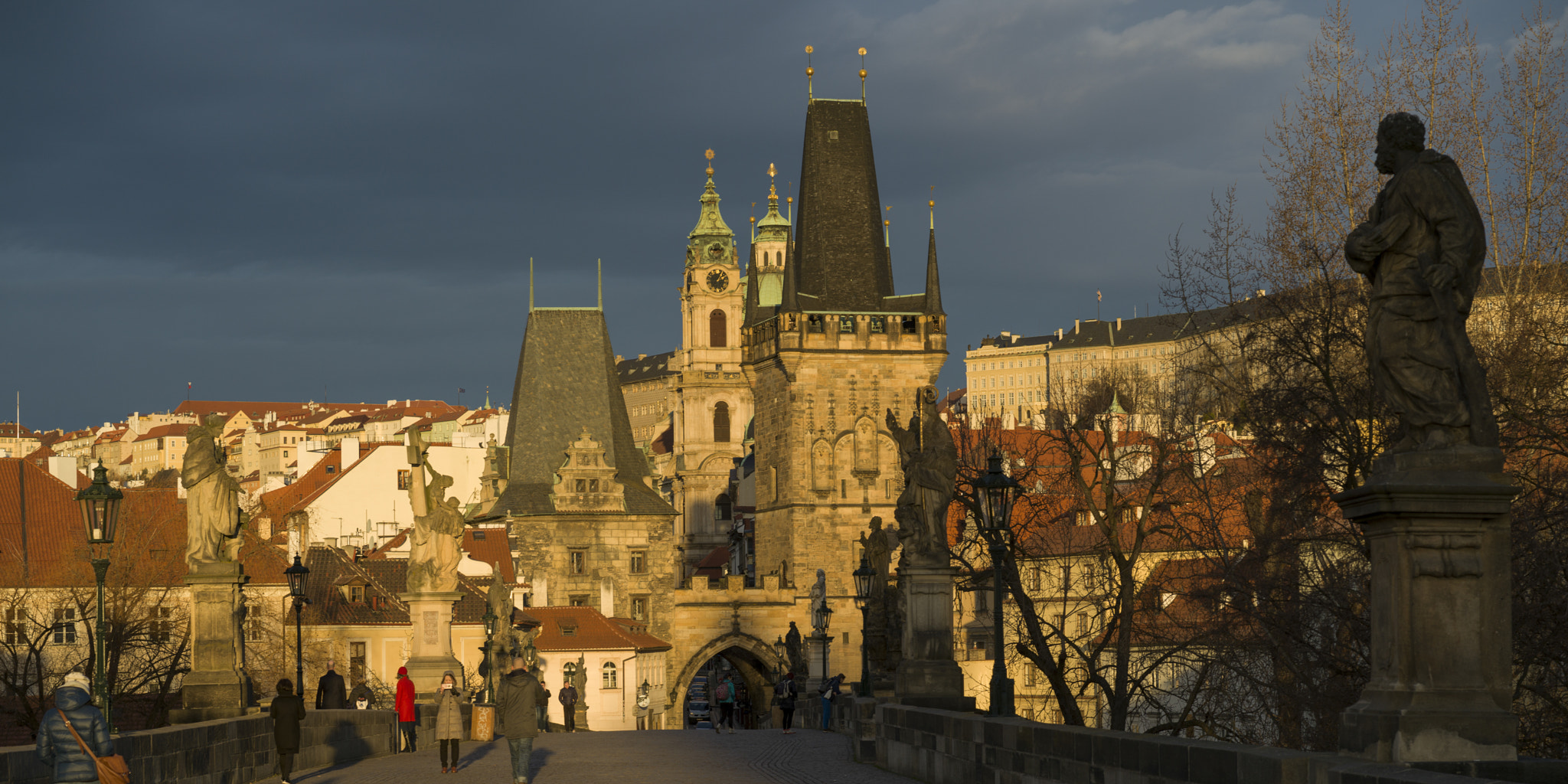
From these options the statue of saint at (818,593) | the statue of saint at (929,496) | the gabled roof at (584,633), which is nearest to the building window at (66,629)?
the gabled roof at (584,633)

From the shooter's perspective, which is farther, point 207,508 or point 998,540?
point 998,540

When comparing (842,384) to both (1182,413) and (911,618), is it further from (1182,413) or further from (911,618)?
(911,618)

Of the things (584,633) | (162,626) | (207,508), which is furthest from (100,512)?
(584,633)

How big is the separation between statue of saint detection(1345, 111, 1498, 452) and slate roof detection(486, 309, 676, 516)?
6815cm

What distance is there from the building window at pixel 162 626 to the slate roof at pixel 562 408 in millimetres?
27405

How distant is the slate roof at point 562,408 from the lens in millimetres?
77688

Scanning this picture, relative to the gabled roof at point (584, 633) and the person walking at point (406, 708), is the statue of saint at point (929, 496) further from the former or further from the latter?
the gabled roof at point (584, 633)

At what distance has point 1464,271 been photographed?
26.8 ft

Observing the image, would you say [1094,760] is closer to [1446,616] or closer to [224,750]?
Answer: [1446,616]

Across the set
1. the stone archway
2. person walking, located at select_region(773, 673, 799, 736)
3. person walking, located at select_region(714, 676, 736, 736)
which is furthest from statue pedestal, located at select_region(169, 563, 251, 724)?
the stone archway

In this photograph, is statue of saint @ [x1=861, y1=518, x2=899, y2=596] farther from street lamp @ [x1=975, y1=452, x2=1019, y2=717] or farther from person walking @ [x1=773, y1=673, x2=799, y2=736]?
street lamp @ [x1=975, y1=452, x2=1019, y2=717]

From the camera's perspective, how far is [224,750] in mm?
15289

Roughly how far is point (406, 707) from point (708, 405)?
95.8 metres

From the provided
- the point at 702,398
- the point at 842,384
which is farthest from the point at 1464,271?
the point at 702,398
